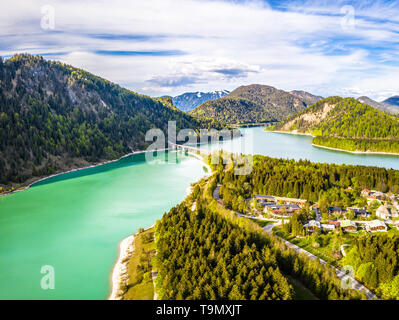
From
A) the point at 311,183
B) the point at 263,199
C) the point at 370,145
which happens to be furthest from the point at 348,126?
the point at 263,199

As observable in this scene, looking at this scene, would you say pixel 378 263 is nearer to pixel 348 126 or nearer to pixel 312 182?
pixel 312 182

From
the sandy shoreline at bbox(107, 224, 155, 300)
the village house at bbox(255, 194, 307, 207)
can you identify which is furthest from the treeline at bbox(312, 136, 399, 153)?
the sandy shoreline at bbox(107, 224, 155, 300)

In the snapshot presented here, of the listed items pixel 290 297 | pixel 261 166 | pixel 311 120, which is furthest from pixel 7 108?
pixel 311 120

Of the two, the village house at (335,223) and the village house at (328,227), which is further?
the village house at (335,223)

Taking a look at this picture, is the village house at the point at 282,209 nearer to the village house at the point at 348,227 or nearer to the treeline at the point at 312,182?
the treeline at the point at 312,182

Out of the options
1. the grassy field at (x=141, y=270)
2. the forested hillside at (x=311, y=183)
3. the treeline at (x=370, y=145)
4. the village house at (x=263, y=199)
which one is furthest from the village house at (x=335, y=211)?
the treeline at (x=370, y=145)
